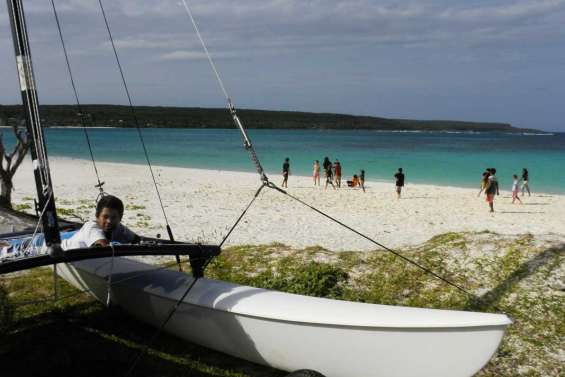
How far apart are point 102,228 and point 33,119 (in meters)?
1.55

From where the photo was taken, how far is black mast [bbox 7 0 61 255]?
4902 mm

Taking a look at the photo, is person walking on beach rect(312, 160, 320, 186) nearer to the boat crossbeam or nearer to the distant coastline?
the boat crossbeam

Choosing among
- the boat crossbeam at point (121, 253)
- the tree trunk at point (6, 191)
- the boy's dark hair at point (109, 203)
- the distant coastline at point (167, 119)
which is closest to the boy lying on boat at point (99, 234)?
the boy's dark hair at point (109, 203)

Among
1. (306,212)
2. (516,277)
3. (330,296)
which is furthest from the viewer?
(306,212)

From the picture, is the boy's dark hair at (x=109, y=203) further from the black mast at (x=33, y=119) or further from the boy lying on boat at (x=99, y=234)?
the black mast at (x=33, y=119)

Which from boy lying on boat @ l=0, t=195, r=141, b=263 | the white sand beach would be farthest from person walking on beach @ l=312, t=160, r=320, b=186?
boy lying on boat @ l=0, t=195, r=141, b=263

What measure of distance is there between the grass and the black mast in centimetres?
180

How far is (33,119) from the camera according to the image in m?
5.01

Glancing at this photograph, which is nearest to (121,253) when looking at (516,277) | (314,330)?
(314,330)

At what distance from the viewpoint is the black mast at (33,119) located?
4.90 metres

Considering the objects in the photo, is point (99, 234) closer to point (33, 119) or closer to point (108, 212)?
point (108, 212)

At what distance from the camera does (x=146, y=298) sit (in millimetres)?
6441

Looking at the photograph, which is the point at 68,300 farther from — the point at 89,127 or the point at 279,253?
the point at 89,127

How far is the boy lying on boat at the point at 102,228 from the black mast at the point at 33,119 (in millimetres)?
771
